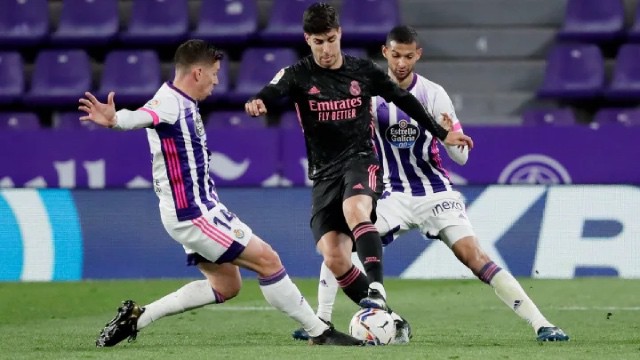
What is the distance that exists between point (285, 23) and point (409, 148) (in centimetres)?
755

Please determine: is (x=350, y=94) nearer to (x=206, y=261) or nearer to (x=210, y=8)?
(x=206, y=261)

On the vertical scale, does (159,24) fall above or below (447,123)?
below

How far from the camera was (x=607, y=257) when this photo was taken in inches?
476

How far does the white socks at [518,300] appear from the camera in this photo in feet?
25.1

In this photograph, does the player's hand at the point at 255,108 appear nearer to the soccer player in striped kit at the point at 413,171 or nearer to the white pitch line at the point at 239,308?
the soccer player in striped kit at the point at 413,171

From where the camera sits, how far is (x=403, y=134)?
27.6ft

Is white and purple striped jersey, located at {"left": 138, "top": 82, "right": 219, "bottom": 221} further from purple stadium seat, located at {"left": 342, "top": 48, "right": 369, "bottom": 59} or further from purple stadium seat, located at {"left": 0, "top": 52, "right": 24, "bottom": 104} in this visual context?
purple stadium seat, located at {"left": 0, "top": 52, "right": 24, "bottom": 104}

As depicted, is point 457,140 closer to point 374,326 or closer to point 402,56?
point 402,56

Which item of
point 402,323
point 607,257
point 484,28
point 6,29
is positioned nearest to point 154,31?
point 6,29

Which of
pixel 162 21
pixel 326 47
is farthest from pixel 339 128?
pixel 162 21

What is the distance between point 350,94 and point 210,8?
27.9 ft

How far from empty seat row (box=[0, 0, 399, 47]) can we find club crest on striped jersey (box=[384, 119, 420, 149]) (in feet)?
23.8

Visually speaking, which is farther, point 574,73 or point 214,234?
point 574,73

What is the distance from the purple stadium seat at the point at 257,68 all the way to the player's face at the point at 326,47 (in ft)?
24.0
